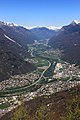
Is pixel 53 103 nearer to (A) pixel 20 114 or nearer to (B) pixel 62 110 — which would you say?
(B) pixel 62 110

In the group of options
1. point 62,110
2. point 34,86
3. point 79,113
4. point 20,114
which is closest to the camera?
point 79,113

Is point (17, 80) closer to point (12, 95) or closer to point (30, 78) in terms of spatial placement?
point (30, 78)

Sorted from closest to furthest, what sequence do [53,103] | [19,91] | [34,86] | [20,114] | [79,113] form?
[79,113], [20,114], [53,103], [19,91], [34,86]

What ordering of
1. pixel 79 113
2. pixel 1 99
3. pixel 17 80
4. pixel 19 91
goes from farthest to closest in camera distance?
pixel 17 80, pixel 19 91, pixel 1 99, pixel 79 113

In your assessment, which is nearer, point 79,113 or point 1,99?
point 79,113

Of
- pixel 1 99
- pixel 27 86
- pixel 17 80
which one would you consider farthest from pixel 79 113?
pixel 17 80

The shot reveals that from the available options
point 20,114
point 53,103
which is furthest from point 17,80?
point 20,114

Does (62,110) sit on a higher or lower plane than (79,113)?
lower

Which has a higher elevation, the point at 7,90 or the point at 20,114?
the point at 20,114

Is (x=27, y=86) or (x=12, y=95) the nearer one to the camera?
(x=12, y=95)
